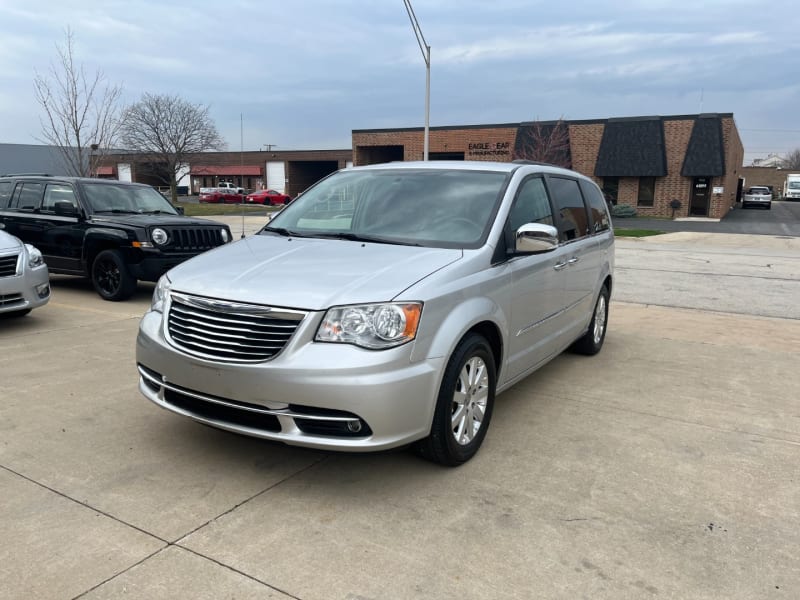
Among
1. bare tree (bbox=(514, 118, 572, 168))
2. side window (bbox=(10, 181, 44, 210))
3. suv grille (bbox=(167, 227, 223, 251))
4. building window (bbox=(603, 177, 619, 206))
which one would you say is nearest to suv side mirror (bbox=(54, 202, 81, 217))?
side window (bbox=(10, 181, 44, 210))

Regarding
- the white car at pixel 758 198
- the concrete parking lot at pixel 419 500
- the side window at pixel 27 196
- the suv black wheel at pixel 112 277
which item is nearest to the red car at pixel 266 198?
the white car at pixel 758 198

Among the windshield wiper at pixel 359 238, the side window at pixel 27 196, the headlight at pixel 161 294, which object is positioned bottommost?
the headlight at pixel 161 294

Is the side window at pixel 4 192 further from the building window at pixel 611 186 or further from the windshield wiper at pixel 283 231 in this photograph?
the building window at pixel 611 186

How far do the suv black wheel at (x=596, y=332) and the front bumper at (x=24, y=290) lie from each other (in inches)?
227

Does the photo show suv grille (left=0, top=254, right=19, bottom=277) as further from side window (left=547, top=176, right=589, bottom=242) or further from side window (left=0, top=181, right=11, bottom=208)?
side window (left=547, top=176, right=589, bottom=242)

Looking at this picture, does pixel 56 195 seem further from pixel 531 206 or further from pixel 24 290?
pixel 531 206

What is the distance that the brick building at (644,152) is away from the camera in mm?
37906

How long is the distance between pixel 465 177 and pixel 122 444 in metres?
2.89

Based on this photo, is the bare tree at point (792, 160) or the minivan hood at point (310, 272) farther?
the bare tree at point (792, 160)

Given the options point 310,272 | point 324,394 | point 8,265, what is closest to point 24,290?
point 8,265

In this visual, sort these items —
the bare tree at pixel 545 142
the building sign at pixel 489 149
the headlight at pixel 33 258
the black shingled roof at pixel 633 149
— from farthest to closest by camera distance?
the building sign at pixel 489 149 < the bare tree at pixel 545 142 < the black shingled roof at pixel 633 149 < the headlight at pixel 33 258

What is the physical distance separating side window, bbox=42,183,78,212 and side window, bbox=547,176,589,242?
737 centimetres

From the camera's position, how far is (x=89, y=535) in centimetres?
298

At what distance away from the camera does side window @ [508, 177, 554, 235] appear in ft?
14.5
